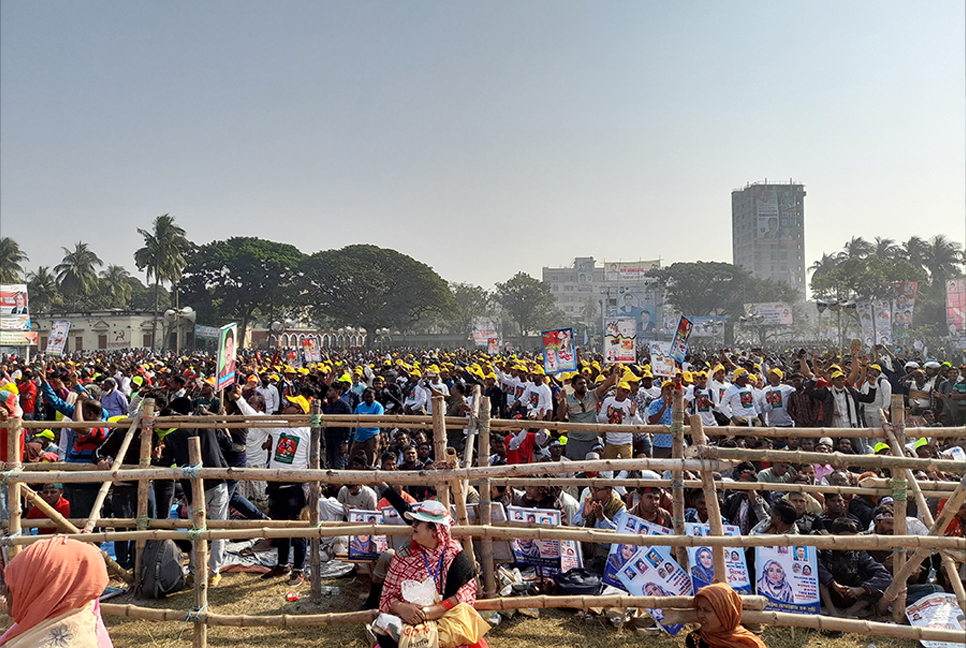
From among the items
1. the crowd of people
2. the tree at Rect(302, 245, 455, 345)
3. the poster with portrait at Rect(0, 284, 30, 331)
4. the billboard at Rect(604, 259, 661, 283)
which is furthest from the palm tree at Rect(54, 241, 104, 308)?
the billboard at Rect(604, 259, 661, 283)

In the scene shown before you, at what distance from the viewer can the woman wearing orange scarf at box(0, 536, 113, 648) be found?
286 cm

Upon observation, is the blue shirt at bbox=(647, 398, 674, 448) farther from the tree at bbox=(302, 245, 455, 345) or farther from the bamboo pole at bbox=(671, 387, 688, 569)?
the tree at bbox=(302, 245, 455, 345)

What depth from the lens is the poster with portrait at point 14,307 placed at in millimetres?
27344

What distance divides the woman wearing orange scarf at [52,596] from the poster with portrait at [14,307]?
29.6 metres

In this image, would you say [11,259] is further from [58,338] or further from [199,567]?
[199,567]

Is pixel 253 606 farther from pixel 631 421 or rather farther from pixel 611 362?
pixel 611 362

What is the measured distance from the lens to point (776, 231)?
138625 mm

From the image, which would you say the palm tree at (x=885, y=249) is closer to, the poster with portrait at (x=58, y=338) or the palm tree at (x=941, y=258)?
the palm tree at (x=941, y=258)

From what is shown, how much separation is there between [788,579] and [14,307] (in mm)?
32980

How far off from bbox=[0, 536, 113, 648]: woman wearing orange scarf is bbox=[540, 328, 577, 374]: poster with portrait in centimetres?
1067

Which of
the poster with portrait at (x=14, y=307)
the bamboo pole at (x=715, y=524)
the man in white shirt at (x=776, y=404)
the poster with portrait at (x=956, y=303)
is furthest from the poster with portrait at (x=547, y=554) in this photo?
the poster with portrait at (x=956, y=303)

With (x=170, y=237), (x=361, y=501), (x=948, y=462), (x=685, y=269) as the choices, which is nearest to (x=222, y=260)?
(x=170, y=237)

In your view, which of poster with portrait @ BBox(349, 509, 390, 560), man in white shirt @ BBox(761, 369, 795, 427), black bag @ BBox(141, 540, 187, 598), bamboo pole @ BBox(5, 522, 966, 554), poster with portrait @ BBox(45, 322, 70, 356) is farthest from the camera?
poster with portrait @ BBox(45, 322, 70, 356)

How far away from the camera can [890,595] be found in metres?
4.93
